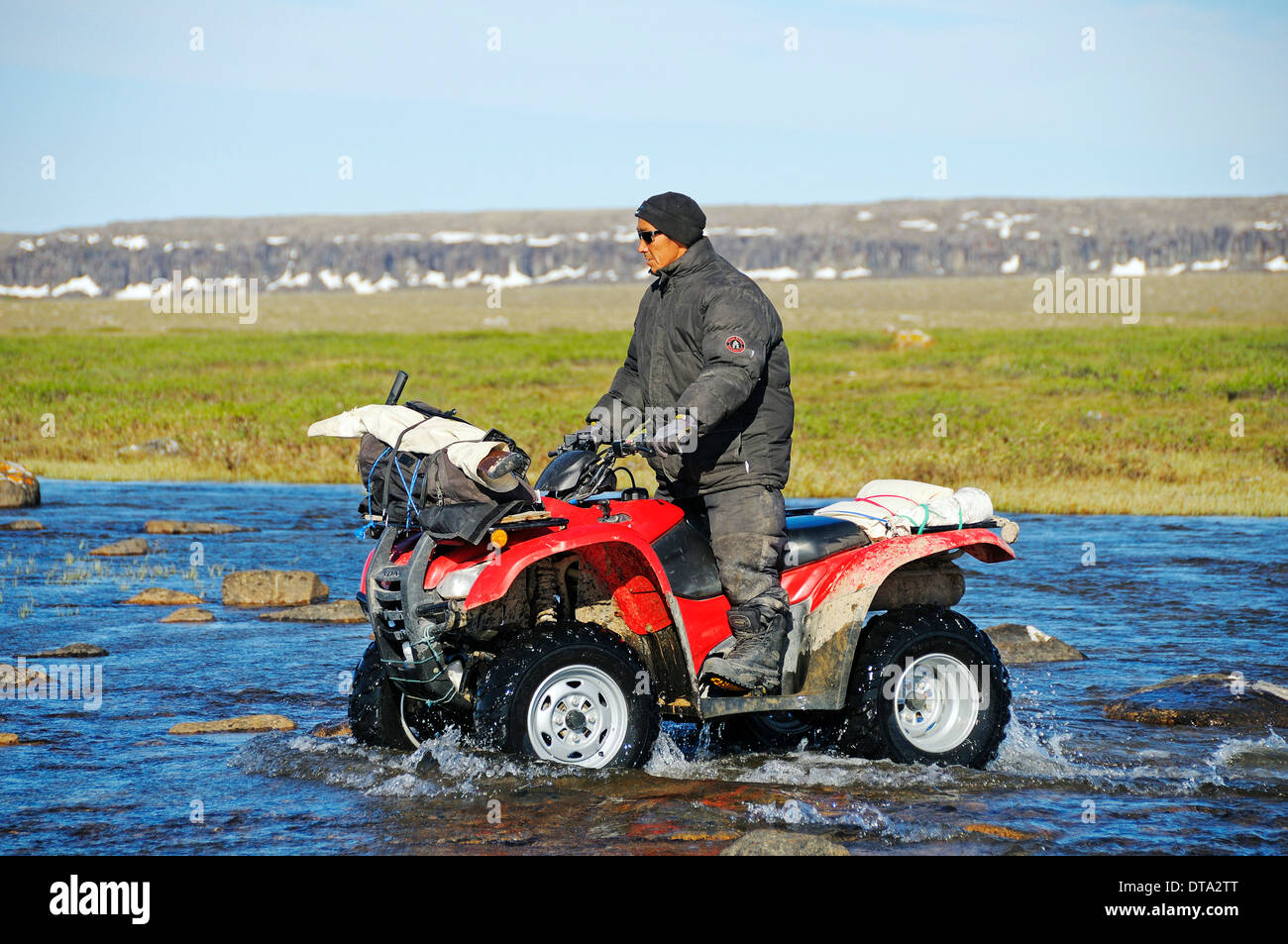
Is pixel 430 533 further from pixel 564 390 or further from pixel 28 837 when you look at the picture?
pixel 564 390

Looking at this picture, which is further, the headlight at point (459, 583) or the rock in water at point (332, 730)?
the rock in water at point (332, 730)

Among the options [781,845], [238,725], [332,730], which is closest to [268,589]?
[238,725]

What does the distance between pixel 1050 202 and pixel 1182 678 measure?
19316 cm

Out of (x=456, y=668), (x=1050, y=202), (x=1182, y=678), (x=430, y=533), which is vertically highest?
(x=1050, y=202)

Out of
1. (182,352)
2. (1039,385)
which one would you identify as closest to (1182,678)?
(1039,385)

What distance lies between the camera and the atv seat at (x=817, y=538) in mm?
7461

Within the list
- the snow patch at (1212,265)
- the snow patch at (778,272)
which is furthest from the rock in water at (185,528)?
the snow patch at (778,272)

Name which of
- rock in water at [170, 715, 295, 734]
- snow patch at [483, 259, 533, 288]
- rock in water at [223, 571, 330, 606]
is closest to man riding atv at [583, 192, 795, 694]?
rock in water at [170, 715, 295, 734]

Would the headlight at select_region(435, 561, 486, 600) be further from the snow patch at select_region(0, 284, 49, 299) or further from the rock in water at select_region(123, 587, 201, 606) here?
the snow patch at select_region(0, 284, 49, 299)

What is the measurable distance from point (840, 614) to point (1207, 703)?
10.3 ft

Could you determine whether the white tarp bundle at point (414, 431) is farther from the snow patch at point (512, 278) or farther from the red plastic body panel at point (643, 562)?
the snow patch at point (512, 278)

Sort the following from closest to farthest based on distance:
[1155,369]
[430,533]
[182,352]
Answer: [430,533] → [1155,369] → [182,352]

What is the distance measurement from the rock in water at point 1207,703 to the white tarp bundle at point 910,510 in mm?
2024
